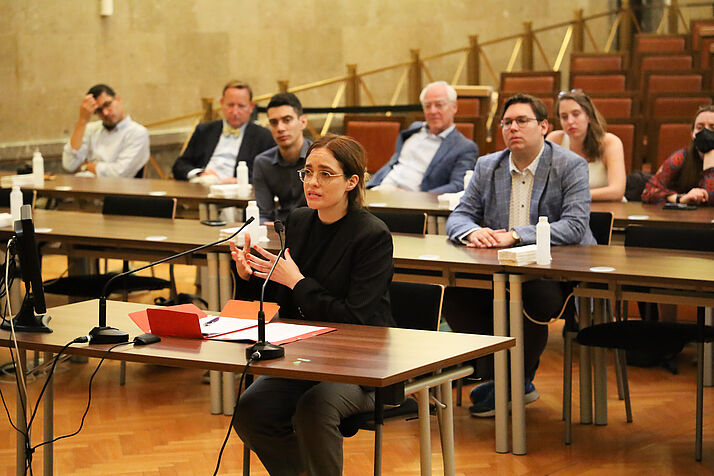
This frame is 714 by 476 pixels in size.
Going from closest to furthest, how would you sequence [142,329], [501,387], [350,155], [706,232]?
[142,329], [350,155], [501,387], [706,232]

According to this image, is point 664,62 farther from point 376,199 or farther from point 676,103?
point 376,199

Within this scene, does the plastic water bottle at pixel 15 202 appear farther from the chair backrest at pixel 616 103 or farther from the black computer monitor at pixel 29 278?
the chair backrest at pixel 616 103

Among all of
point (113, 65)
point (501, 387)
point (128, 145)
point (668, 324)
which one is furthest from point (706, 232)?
point (113, 65)

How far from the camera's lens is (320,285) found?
3.11 metres

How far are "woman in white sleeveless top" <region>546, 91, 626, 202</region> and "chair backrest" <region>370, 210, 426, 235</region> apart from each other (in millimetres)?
1258

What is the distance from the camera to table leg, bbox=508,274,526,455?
3805 mm

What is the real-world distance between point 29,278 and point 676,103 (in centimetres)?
672

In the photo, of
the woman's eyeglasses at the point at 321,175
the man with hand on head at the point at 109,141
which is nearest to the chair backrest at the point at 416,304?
the woman's eyeglasses at the point at 321,175

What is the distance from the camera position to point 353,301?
120 inches

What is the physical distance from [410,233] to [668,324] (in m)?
1.21

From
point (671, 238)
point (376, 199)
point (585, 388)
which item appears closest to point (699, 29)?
point (376, 199)

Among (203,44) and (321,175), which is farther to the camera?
(203,44)

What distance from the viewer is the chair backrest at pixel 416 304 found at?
130 inches

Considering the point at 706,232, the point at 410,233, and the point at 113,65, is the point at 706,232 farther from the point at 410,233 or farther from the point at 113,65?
the point at 113,65
